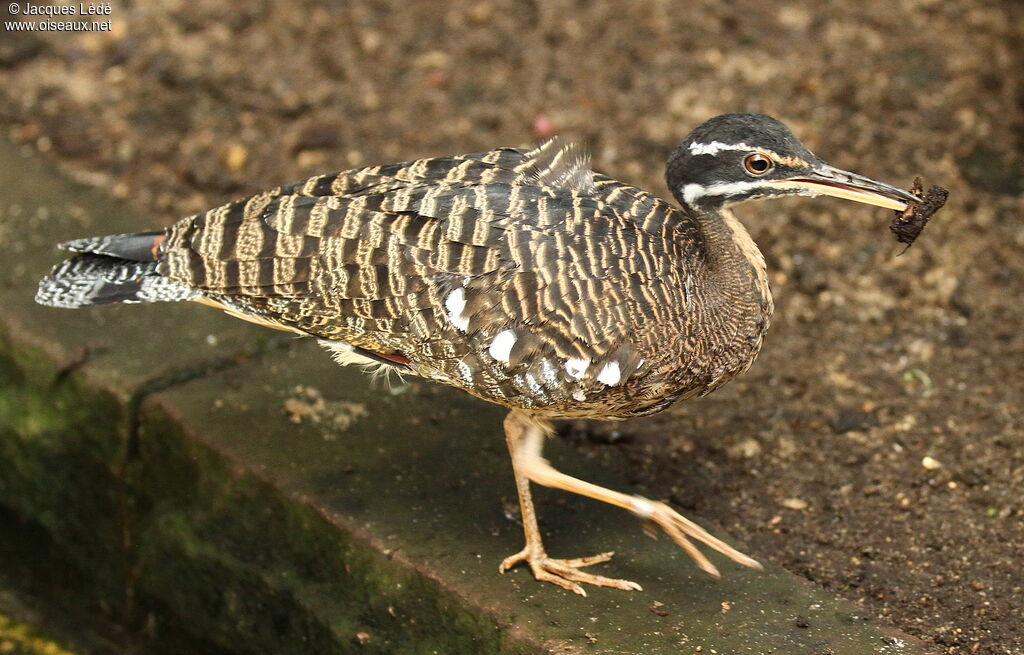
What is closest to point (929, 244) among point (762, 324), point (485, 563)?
point (762, 324)

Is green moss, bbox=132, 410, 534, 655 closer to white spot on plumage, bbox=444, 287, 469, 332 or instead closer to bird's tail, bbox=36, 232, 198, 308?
bird's tail, bbox=36, 232, 198, 308

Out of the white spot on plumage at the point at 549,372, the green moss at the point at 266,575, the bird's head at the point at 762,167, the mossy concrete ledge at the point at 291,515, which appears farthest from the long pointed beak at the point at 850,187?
the green moss at the point at 266,575

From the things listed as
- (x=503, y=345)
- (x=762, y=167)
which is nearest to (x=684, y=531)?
(x=503, y=345)

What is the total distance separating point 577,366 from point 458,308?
13.8 inches

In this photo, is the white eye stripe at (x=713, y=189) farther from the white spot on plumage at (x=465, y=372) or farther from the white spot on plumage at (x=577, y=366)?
the white spot on plumage at (x=465, y=372)

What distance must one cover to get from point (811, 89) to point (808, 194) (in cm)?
228

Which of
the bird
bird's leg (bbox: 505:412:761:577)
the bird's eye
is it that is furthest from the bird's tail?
the bird's eye

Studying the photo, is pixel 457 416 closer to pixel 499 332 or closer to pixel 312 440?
pixel 312 440

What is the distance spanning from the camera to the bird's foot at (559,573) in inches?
130

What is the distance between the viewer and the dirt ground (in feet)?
12.2

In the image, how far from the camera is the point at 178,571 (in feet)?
12.8

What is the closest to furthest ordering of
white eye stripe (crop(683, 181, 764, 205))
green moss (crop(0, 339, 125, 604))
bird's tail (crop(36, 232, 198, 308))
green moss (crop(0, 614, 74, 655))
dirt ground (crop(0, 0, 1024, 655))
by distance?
white eye stripe (crop(683, 181, 764, 205)) → bird's tail (crop(36, 232, 198, 308)) → dirt ground (crop(0, 0, 1024, 655)) → green moss (crop(0, 339, 125, 604)) → green moss (crop(0, 614, 74, 655))

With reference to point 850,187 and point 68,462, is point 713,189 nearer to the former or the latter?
point 850,187

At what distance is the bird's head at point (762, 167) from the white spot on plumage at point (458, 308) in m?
0.74
